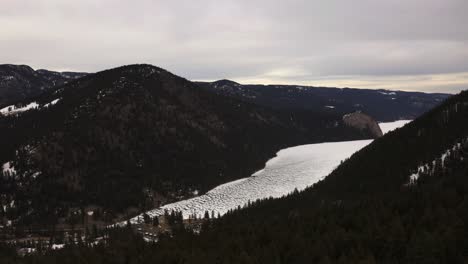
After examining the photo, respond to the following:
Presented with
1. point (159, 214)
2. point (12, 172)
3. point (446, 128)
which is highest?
point (446, 128)

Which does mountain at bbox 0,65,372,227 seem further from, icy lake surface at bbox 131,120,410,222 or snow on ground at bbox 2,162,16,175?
icy lake surface at bbox 131,120,410,222

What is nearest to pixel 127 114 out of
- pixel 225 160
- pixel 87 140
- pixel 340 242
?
pixel 87 140

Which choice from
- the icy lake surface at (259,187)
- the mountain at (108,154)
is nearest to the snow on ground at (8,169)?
the mountain at (108,154)

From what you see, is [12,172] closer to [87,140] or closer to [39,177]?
[39,177]

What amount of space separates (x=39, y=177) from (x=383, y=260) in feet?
382

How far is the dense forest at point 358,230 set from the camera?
47.5 meters

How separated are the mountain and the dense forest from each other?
40282mm

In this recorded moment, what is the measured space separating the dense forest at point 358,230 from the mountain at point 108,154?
40.3 metres

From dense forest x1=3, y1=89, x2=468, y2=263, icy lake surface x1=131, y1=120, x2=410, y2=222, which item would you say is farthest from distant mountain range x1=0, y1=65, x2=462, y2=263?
icy lake surface x1=131, y1=120, x2=410, y2=222

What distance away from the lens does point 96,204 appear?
4875 inches

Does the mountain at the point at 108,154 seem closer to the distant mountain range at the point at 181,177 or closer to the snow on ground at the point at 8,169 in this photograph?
the snow on ground at the point at 8,169

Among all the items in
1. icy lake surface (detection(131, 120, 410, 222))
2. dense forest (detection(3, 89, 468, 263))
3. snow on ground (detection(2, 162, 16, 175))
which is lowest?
icy lake surface (detection(131, 120, 410, 222))

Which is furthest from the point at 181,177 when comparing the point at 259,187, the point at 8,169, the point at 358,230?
the point at 358,230

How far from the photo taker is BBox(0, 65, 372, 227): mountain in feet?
407
